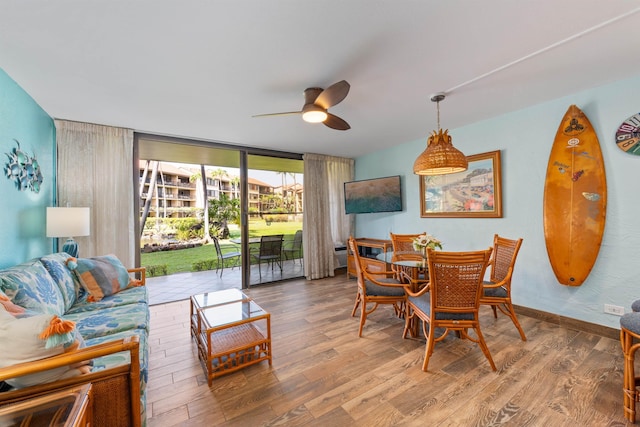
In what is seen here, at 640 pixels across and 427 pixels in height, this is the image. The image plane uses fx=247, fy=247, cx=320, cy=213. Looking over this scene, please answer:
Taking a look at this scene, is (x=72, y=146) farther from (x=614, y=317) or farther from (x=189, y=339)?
(x=614, y=317)

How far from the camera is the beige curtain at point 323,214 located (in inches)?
190

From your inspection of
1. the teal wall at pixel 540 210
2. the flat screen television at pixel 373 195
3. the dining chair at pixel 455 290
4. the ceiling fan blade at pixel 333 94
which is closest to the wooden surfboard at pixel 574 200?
the teal wall at pixel 540 210

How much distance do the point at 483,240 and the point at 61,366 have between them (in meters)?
4.05

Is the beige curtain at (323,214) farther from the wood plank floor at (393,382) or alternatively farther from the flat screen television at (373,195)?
the wood plank floor at (393,382)

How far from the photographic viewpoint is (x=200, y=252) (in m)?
7.02

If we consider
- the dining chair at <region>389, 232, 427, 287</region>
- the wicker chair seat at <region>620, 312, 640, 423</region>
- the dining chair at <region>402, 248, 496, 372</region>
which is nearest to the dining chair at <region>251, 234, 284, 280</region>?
the dining chair at <region>389, 232, 427, 287</region>

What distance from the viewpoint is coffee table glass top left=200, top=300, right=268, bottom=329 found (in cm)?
207

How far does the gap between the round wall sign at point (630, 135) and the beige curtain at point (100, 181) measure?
5.51m

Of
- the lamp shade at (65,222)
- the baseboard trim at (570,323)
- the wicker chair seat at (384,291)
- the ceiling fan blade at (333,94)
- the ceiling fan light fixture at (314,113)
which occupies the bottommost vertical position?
the baseboard trim at (570,323)

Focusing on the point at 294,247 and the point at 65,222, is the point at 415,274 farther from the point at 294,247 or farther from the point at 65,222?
the point at 65,222

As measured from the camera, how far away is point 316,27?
5.22 ft

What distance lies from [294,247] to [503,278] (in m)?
3.65

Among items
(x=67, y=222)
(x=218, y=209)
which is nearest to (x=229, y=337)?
(x=67, y=222)

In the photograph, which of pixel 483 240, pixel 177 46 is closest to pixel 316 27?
pixel 177 46
